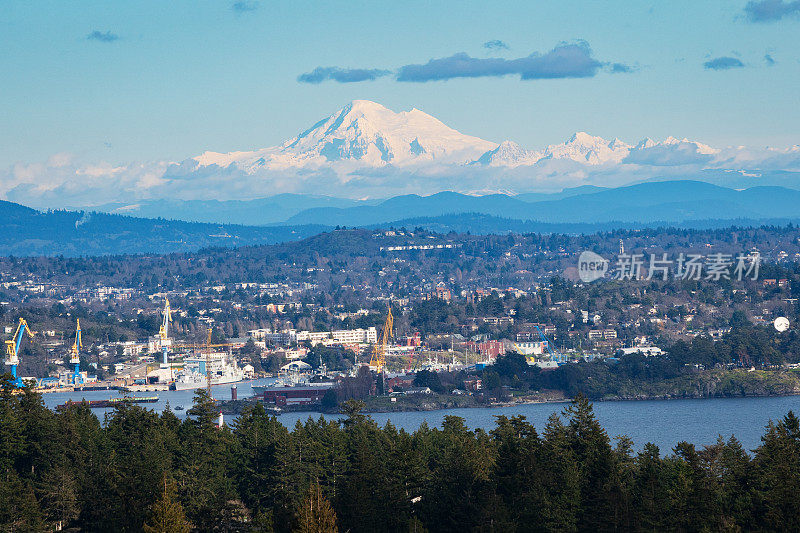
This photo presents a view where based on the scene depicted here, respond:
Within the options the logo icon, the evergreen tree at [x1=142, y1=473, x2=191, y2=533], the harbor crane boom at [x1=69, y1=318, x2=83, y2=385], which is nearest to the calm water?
the harbor crane boom at [x1=69, y1=318, x2=83, y2=385]

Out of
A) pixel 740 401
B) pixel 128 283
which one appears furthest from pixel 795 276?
pixel 128 283

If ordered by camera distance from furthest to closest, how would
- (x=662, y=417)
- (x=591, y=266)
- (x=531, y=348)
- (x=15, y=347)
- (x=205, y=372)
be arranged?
(x=591, y=266) → (x=531, y=348) → (x=205, y=372) → (x=15, y=347) → (x=662, y=417)

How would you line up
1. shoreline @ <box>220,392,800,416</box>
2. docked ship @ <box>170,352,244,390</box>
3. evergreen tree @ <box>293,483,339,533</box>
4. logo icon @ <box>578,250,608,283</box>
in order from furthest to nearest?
1. logo icon @ <box>578,250,608,283</box>
2. docked ship @ <box>170,352,244,390</box>
3. shoreline @ <box>220,392,800,416</box>
4. evergreen tree @ <box>293,483,339,533</box>

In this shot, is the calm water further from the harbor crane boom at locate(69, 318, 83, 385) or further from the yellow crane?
the yellow crane

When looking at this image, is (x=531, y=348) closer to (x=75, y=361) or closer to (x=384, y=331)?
(x=384, y=331)

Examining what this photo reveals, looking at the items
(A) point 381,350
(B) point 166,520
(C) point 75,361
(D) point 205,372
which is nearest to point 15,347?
(C) point 75,361

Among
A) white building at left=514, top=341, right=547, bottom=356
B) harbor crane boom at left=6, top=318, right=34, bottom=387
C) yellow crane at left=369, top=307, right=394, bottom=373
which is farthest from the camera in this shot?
white building at left=514, top=341, right=547, bottom=356

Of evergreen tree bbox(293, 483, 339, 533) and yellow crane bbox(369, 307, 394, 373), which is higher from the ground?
evergreen tree bbox(293, 483, 339, 533)
